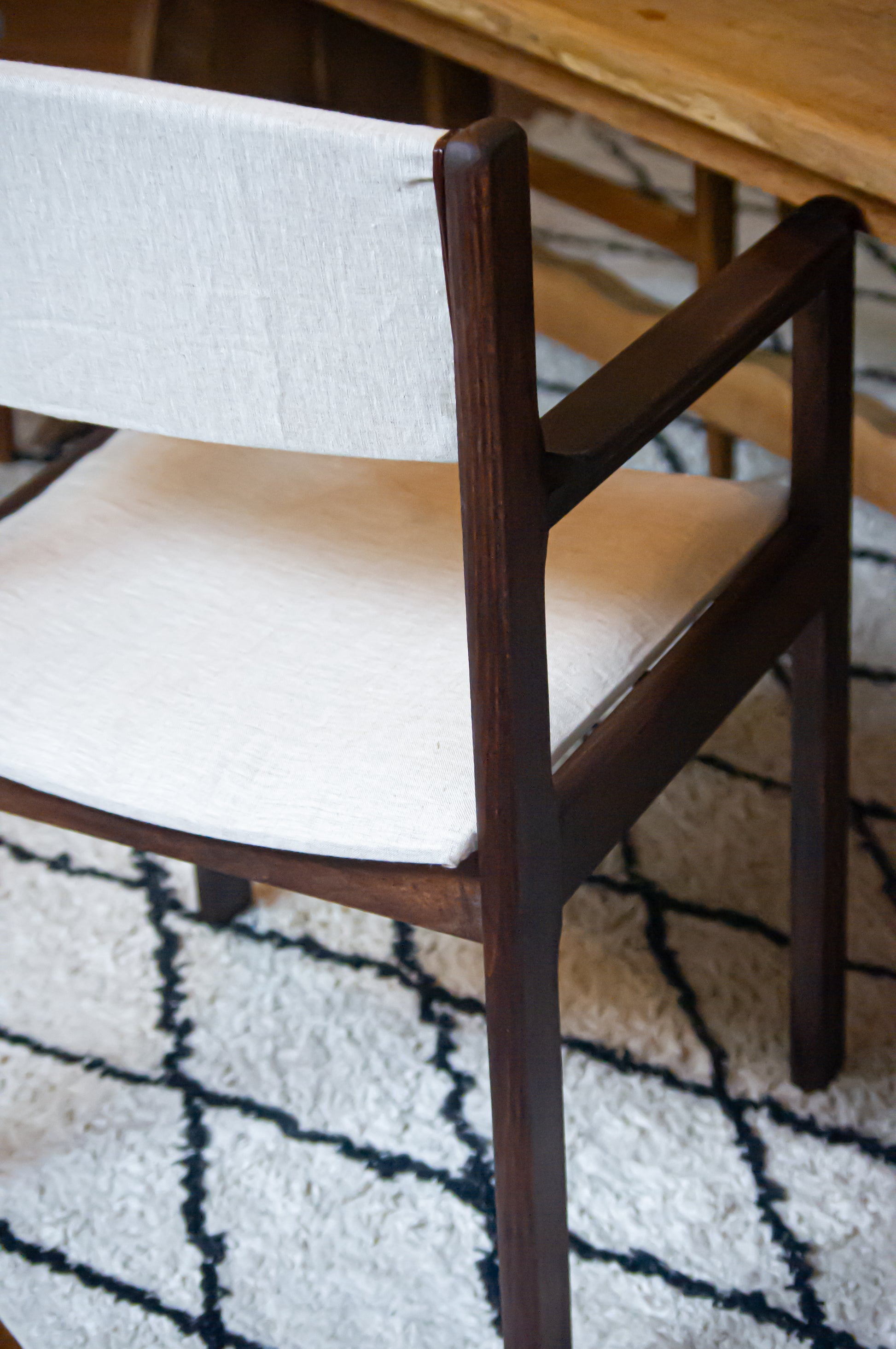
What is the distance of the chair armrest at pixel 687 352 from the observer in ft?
1.98

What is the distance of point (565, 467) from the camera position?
590mm

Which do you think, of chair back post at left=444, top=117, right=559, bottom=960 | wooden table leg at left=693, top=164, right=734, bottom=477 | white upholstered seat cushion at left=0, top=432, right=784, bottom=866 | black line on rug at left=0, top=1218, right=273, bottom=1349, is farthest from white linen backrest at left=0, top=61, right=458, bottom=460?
wooden table leg at left=693, top=164, right=734, bottom=477

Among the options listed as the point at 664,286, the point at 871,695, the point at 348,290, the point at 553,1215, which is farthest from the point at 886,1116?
the point at 664,286

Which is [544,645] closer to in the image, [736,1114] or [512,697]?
[512,697]

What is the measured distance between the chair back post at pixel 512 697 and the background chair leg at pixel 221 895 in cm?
60

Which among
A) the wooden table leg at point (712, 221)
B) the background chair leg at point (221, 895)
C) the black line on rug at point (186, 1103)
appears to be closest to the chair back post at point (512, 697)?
the black line on rug at point (186, 1103)

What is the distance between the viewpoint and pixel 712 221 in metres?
1.55

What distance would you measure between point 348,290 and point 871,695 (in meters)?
1.13

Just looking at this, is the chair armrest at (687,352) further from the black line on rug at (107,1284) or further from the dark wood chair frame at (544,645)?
the black line on rug at (107,1284)

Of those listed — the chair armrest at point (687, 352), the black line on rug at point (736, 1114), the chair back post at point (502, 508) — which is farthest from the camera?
the black line on rug at point (736, 1114)

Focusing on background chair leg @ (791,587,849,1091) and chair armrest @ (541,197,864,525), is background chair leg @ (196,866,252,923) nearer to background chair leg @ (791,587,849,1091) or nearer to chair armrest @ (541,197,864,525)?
background chair leg @ (791,587,849,1091)

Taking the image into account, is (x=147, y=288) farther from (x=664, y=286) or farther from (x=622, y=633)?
(x=664, y=286)

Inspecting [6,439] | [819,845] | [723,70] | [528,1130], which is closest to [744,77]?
[723,70]

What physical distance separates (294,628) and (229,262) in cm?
29
